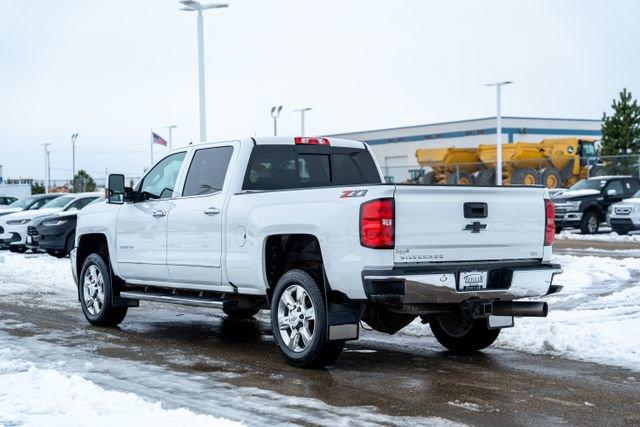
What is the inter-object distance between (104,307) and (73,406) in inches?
179

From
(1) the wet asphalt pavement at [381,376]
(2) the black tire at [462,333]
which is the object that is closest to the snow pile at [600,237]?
(1) the wet asphalt pavement at [381,376]

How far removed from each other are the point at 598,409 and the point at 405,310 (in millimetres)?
1757

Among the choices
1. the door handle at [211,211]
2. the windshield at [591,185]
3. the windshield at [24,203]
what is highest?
the windshield at [591,185]

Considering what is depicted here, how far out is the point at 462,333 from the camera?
8.77 meters

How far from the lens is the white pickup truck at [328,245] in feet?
23.8

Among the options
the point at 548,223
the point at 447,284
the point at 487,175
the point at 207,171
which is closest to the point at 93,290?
the point at 207,171

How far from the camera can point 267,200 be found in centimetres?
820

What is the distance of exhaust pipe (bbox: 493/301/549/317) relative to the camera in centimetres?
801

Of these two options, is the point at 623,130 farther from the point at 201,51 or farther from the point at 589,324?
the point at 589,324

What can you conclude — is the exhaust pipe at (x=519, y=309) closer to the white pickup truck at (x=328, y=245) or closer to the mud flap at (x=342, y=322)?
the white pickup truck at (x=328, y=245)

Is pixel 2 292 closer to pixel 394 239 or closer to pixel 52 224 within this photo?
pixel 52 224

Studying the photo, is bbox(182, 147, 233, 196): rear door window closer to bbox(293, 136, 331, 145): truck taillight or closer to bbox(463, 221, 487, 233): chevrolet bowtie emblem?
bbox(293, 136, 331, 145): truck taillight

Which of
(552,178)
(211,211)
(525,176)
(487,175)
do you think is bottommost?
(211,211)

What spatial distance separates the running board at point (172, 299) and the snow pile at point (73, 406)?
199 cm
